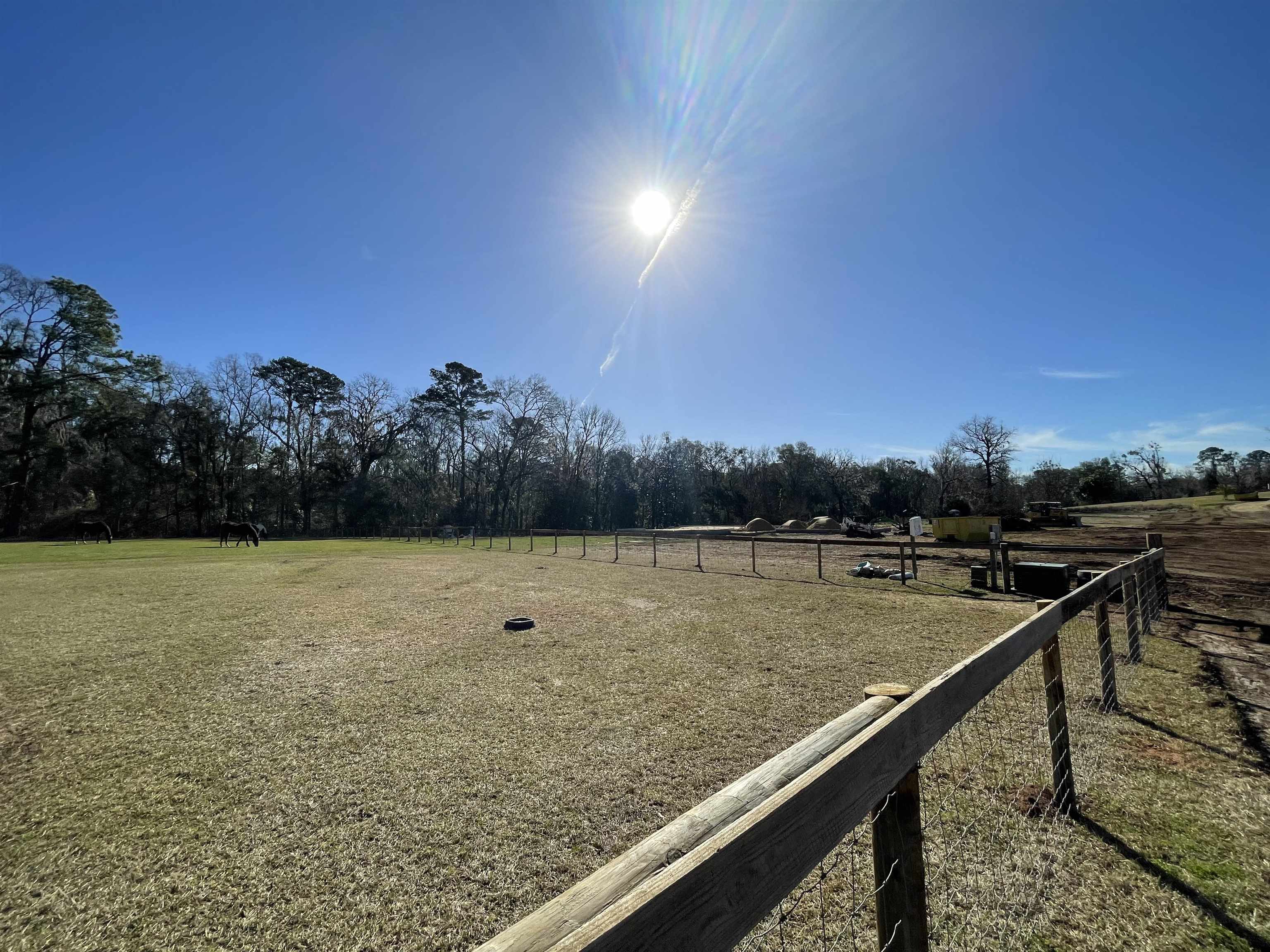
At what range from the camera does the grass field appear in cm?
243

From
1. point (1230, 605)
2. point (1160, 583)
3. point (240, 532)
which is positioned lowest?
point (1230, 605)

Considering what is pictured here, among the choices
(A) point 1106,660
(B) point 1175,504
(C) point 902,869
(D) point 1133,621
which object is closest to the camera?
(C) point 902,869

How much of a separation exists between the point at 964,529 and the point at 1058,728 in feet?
81.6

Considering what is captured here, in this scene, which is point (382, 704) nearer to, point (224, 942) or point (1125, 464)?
point (224, 942)

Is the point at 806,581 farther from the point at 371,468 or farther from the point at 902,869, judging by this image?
the point at 371,468

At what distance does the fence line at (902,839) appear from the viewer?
81cm

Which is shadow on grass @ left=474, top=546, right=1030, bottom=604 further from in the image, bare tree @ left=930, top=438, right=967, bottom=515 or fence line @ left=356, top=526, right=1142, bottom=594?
bare tree @ left=930, top=438, right=967, bottom=515

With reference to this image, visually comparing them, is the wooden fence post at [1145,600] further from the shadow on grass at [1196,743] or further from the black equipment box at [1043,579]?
the shadow on grass at [1196,743]

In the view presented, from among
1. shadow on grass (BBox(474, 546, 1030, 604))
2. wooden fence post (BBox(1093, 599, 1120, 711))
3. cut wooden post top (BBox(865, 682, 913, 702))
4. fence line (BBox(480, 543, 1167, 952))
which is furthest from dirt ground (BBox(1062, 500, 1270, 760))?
cut wooden post top (BBox(865, 682, 913, 702))

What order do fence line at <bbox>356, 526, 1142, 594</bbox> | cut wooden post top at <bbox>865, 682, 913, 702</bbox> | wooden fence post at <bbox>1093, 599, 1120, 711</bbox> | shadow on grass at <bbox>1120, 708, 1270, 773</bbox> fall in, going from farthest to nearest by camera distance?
fence line at <bbox>356, 526, 1142, 594</bbox> → wooden fence post at <bbox>1093, 599, 1120, 711</bbox> → shadow on grass at <bbox>1120, 708, 1270, 773</bbox> → cut wooden post top at <bbox>865, 682, 913, 702</bbox>

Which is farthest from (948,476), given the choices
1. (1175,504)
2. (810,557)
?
(810,557)

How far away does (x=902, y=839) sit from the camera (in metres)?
1.55

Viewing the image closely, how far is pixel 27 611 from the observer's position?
28.9 ft

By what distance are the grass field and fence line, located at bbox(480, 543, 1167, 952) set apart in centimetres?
29
